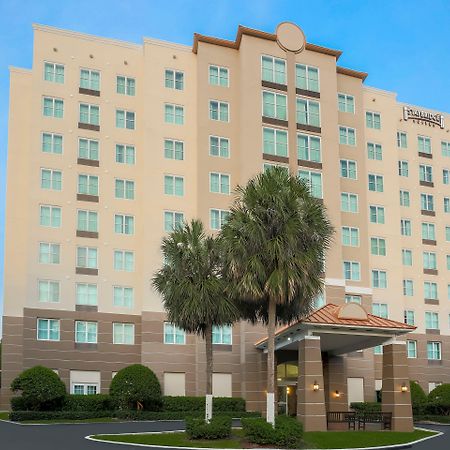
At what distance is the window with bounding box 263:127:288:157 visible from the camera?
183ft

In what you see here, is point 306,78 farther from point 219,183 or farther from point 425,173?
point 425,173

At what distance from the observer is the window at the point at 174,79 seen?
56781 millimetres

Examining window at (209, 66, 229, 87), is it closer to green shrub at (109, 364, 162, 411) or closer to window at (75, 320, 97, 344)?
window at (75, 320, 97, 344)

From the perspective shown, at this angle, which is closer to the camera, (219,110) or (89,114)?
(89,114)

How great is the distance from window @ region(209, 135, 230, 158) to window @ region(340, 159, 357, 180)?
10.8 m

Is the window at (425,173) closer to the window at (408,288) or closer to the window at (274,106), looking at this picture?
the window at (408,288)

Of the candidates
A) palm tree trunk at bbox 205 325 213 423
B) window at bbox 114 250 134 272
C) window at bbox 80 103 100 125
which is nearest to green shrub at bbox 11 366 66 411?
window at bbox 114 250 134 272

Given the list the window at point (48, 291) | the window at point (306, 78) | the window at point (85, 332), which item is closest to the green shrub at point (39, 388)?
the window at point (85, 332)

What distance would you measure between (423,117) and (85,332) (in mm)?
38650

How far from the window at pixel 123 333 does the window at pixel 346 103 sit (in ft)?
87.5

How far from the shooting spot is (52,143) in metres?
53.8

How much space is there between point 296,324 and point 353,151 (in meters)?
28.5

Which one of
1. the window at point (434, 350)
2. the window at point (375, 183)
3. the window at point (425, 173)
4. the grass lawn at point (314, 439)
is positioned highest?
the window at point (425, 173)

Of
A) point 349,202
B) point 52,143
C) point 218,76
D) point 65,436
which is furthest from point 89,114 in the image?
point 65,436
